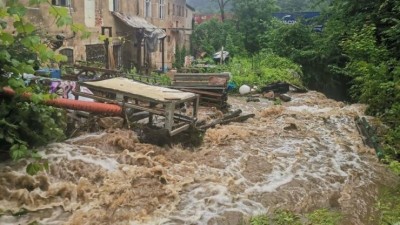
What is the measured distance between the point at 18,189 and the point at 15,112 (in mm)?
1198

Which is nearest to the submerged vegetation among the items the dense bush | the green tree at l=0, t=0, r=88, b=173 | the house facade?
the dense bush

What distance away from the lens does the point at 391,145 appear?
930 centimetres

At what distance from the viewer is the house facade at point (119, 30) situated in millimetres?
14727

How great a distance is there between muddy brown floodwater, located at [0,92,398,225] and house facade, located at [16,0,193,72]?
559 cm

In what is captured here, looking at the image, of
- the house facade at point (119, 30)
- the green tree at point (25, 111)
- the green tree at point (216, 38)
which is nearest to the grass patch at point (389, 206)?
the green tree at point (25, 111)

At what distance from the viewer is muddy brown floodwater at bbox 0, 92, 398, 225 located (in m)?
5.60

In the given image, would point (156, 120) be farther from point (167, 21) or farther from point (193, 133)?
point (167, 21)

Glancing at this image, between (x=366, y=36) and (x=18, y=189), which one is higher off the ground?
(x=366, y=36)

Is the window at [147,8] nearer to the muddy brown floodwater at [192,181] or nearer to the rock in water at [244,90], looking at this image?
the rock in water at [244,90]

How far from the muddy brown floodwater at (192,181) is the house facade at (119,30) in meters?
5.59

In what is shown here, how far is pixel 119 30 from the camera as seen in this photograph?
63.8 feet

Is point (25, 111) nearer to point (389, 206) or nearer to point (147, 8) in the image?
point (389, 206)

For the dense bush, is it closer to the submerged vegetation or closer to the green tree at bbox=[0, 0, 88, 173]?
the submerged vegetation

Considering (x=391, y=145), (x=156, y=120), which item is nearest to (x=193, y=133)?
(x=156, y=120)
